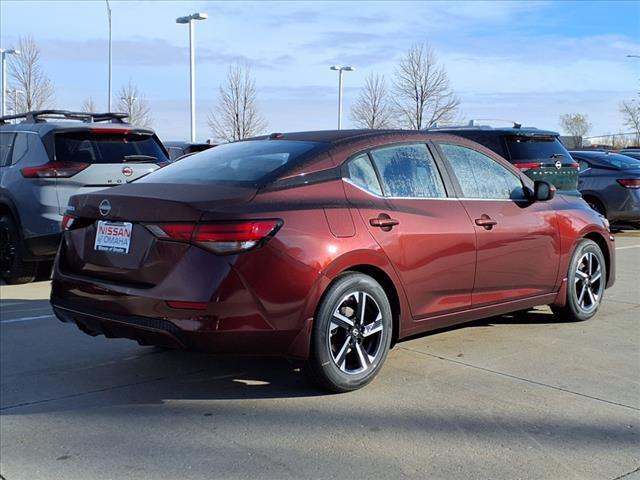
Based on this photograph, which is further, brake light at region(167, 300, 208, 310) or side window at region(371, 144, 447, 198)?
side window at region(371, 144, 447, 198)

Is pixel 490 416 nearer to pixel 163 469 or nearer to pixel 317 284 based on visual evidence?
pixel 317 284

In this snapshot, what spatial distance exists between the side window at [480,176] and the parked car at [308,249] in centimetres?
1

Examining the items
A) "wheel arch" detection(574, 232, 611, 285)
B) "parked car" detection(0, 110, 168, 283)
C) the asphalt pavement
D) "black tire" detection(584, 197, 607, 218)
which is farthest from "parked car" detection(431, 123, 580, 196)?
the asphalt pavement

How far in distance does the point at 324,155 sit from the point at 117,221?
1323 millimetres

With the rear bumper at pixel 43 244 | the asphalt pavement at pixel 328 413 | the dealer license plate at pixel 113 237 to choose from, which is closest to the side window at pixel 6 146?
the rear bumper at pixel 43 244

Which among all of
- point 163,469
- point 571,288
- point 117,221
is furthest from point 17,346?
point 571,288

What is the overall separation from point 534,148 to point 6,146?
7379 mm

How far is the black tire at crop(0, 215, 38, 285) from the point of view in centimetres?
845

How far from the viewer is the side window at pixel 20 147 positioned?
336 inches

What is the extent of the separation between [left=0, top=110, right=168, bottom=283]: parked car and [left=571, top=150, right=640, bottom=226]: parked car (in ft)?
29.5

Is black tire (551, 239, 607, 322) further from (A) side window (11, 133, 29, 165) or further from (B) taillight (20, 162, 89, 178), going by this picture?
(A) side window (11, 133, 29, 165)

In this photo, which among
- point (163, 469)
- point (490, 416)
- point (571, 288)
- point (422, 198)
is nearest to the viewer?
point (163, 469)

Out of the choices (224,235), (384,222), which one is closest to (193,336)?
(224,235)

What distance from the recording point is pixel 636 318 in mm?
6520
